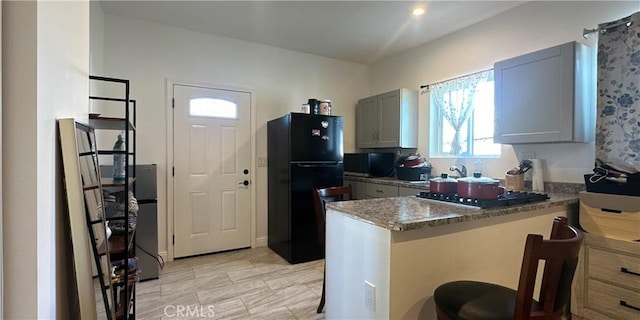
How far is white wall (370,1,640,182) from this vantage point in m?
2.41

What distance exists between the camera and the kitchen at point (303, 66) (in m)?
2.57

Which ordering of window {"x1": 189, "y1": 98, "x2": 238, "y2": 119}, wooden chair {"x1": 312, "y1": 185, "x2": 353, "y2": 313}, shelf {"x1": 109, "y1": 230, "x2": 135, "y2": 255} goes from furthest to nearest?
window {"x1": 189, "y1": 98, "x2": 238, "y2": 119} → wooden chair {"x1": 312, "y1": 185, "x2": 353, "y2": 313} → shelf {"x1": 109, "y1": 230, "x2": 135, "y2": 255}

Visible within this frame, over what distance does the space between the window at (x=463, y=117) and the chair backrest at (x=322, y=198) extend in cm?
171

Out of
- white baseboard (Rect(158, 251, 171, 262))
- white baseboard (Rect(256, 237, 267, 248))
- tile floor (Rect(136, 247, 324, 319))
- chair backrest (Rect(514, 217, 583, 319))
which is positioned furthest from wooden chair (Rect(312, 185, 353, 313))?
white baseboard (Rect(158, 251, 171, 262))

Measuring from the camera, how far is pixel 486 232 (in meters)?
1.66

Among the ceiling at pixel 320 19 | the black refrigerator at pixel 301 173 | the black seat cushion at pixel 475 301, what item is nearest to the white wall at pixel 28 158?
the black seat cushion at pixel 475 301

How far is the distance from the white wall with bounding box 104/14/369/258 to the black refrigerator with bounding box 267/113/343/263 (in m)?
0.45

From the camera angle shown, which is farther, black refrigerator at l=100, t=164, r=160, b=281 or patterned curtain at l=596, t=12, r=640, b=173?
black refrigerator at l=100, t=164, r=160, b=281

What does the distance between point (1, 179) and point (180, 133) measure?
267 cm

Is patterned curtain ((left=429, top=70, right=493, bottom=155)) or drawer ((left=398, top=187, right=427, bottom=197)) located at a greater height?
patterned curtain ((left=429, top=70, right=493, bottom=155))

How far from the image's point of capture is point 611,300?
1.93 meters

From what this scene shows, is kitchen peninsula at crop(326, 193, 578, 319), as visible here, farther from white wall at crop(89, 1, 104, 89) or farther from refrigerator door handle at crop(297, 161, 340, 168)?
white wall at crop(89, 1, 104, 89)

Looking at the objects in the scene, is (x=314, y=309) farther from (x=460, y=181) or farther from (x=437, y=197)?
(x=460, y=181)

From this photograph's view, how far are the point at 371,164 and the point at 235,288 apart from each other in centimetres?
216
